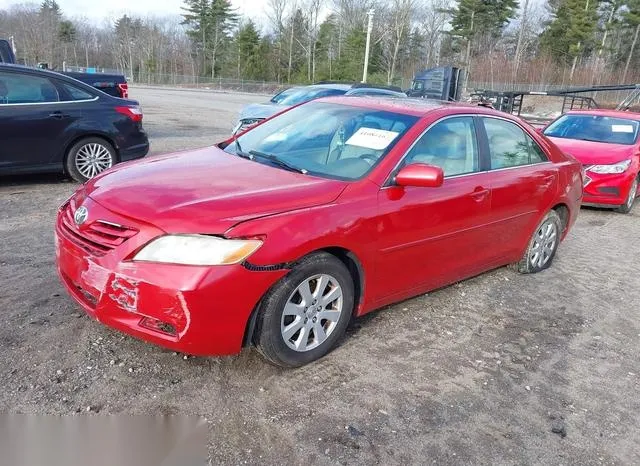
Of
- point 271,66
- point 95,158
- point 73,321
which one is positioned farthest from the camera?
point 271,66

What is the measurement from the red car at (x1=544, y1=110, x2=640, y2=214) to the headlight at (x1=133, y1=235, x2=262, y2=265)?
6877mm

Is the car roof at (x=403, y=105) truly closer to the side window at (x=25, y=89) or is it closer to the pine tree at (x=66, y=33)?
the side window at (x=25, y=89)

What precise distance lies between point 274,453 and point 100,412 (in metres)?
0.91

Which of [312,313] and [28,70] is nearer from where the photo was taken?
[312,313]

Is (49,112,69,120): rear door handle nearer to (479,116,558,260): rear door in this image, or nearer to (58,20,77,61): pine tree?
(479,116,558,260): rear door

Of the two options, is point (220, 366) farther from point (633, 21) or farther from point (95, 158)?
point (633, 21)

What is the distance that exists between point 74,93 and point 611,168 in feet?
25.1

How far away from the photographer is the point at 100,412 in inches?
107

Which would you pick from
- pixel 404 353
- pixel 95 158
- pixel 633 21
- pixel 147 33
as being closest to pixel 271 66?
pixel 147 33

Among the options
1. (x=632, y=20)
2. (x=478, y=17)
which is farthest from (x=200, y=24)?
(x=632, y=20)

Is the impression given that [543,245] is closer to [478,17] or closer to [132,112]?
[132,112]

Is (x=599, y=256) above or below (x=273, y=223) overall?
below

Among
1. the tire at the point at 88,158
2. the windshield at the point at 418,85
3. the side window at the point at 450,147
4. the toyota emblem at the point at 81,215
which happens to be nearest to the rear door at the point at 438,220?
the side window at the point at 450,147

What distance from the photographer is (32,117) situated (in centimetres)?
680
